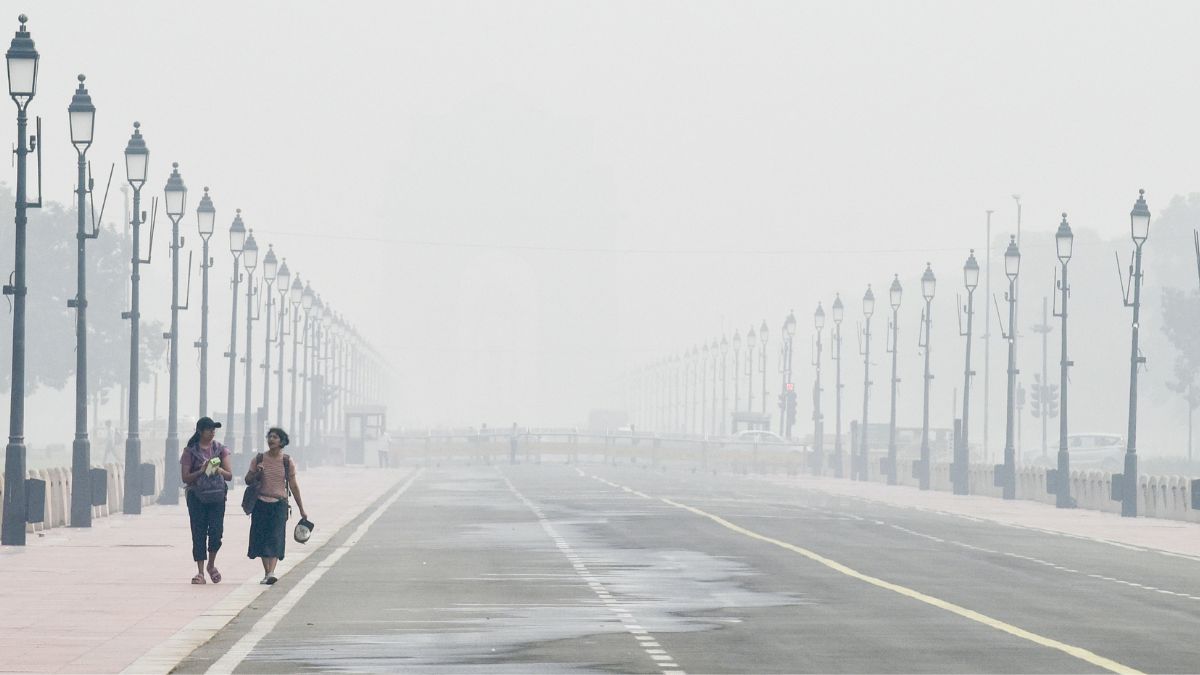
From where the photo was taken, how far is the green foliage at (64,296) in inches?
4776

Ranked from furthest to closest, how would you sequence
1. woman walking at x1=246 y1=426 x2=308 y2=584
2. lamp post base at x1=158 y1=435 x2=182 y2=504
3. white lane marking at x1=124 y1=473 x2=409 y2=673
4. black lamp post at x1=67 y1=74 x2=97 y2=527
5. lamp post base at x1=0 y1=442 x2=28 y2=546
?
lamp post base at x1=158 y1=435 x2=182 y2=504, black lamp post at x1=67 y1=74 x2=97 y2=527, lamp post base at x1=0 y1=442 x2=28 y2=546, woman walking at x1=246 y1=426 x2=308 y2=584, white lane marking at x1=124 y1=473 x2=409 y2=673

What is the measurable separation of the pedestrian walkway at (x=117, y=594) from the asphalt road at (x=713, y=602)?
17.8 inches

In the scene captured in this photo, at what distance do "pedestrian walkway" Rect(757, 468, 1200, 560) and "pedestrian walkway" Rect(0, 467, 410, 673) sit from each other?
44.3 feet

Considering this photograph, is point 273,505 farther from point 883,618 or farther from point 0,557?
point 883,618

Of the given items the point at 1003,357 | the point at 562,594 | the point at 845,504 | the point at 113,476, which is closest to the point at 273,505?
the point at 562,594

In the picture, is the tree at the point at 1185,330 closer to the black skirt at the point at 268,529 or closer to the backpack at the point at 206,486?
the black skirt at the point at 268,529

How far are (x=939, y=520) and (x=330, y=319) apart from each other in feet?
267

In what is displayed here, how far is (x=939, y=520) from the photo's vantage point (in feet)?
167

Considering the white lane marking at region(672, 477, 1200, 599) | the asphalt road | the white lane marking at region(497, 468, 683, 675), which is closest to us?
the asphalt road

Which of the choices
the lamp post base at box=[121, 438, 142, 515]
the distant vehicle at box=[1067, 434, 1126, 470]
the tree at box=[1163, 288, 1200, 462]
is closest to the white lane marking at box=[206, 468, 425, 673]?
the lamp post base at box=[121, 438, 142, 515]

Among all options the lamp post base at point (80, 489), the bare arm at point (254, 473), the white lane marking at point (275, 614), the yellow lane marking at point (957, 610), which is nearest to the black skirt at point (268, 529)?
the bare arm at point (254, 473)

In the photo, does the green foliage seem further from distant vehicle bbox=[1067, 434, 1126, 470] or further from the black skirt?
the black skirt

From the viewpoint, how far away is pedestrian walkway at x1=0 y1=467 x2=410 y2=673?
18.6 metres

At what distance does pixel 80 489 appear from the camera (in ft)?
132
